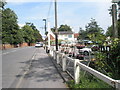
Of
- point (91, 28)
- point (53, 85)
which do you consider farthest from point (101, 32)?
point (91, 28)

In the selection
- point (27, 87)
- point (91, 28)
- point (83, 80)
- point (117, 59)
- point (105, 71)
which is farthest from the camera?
point (91, 28)

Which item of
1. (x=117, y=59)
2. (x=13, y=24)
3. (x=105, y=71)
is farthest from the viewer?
(x=13, y=24)

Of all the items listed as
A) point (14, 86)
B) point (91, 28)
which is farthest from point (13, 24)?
point (14, 86)

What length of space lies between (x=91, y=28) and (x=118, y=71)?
65586 millimetres

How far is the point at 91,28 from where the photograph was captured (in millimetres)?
69312

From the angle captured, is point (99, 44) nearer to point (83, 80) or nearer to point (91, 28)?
point (83, 80)

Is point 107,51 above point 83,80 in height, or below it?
above

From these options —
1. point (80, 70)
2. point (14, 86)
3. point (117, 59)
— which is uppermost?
point (117, 59)

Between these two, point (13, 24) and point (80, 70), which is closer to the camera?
point (80, 70)

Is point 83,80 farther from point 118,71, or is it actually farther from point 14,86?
point 14,86

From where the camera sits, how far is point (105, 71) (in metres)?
5.23

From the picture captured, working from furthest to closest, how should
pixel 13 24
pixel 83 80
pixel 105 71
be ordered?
pixel 13 24 < pixel 83 80 < pixel 105 71

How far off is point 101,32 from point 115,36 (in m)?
0.44

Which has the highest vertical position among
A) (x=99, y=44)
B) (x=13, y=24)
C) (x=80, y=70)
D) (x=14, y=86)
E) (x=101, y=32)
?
(x=13, y=24)
